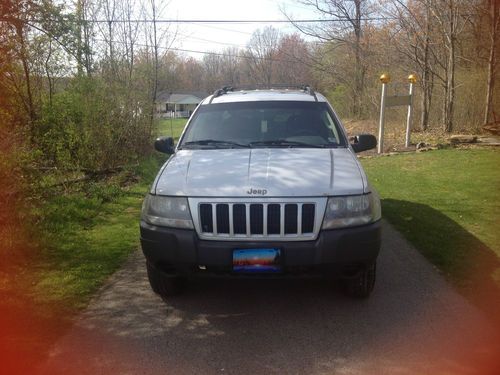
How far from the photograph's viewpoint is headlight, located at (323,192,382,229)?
353 centimetres

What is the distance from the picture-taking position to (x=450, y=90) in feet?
52.7

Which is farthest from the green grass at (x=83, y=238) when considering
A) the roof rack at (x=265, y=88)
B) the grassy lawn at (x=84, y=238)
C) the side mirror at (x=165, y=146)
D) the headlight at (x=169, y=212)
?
the roof rack at (x=265, y=88)

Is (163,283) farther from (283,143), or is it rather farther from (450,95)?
(450,95)

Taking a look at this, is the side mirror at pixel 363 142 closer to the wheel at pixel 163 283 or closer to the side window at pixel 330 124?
the side window at pixel 330 124

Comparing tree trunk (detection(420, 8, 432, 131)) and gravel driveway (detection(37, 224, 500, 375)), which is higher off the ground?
tree trunk (detection(420, 8, 432, 131))

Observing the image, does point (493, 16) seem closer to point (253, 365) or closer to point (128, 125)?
point (128, 125)

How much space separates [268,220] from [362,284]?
110 cm

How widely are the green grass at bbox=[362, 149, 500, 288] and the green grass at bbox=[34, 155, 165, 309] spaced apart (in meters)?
3.57

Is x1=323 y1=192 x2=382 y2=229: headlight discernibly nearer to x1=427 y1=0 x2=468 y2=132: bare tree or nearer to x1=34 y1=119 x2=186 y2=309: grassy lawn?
x1=34 y1=119 x2=186 y2=309: grassy lawn

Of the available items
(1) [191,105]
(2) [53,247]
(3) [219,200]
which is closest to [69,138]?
(2) [53,247]

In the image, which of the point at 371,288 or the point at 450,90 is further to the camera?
the point at 450,90

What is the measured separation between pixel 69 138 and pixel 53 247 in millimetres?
5420

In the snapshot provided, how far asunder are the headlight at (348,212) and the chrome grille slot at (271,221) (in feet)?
0.26

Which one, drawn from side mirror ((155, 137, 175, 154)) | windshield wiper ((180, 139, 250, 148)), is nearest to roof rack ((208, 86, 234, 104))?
side mirror ((155, 137, 175, 154))
